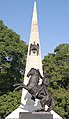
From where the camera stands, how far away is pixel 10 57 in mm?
20562

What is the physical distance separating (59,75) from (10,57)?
12.9 feet

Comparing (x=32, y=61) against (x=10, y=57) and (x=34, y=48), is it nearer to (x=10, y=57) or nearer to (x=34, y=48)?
(x=34, y=48)

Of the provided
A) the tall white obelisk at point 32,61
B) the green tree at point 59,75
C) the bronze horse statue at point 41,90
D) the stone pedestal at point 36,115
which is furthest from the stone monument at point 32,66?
the green tree at point 59,75

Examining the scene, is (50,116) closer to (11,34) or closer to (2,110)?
(2,110)

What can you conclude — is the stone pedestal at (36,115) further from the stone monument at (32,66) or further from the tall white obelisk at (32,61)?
the tall white obelisk at (32,61)

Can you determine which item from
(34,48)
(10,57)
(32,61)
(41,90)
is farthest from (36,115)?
(10,57)

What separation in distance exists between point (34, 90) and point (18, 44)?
1000 centimetres

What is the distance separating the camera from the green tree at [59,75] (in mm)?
19750

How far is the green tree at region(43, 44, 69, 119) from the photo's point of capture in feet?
64.8

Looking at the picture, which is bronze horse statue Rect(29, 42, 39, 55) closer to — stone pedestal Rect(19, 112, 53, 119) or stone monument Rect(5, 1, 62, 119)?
stone monument Rect(5, 1, 62, 119)

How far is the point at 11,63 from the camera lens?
2097cm

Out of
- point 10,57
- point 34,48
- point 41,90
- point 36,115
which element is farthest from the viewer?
point 10,57

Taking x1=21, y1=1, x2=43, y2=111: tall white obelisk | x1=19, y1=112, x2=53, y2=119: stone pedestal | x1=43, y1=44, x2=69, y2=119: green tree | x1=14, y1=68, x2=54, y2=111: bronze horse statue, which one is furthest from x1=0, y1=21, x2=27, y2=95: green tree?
x1=19, y1=112, x2=53, y2=119: stone pedestal

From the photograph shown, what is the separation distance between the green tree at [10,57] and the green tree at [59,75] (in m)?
2.23
